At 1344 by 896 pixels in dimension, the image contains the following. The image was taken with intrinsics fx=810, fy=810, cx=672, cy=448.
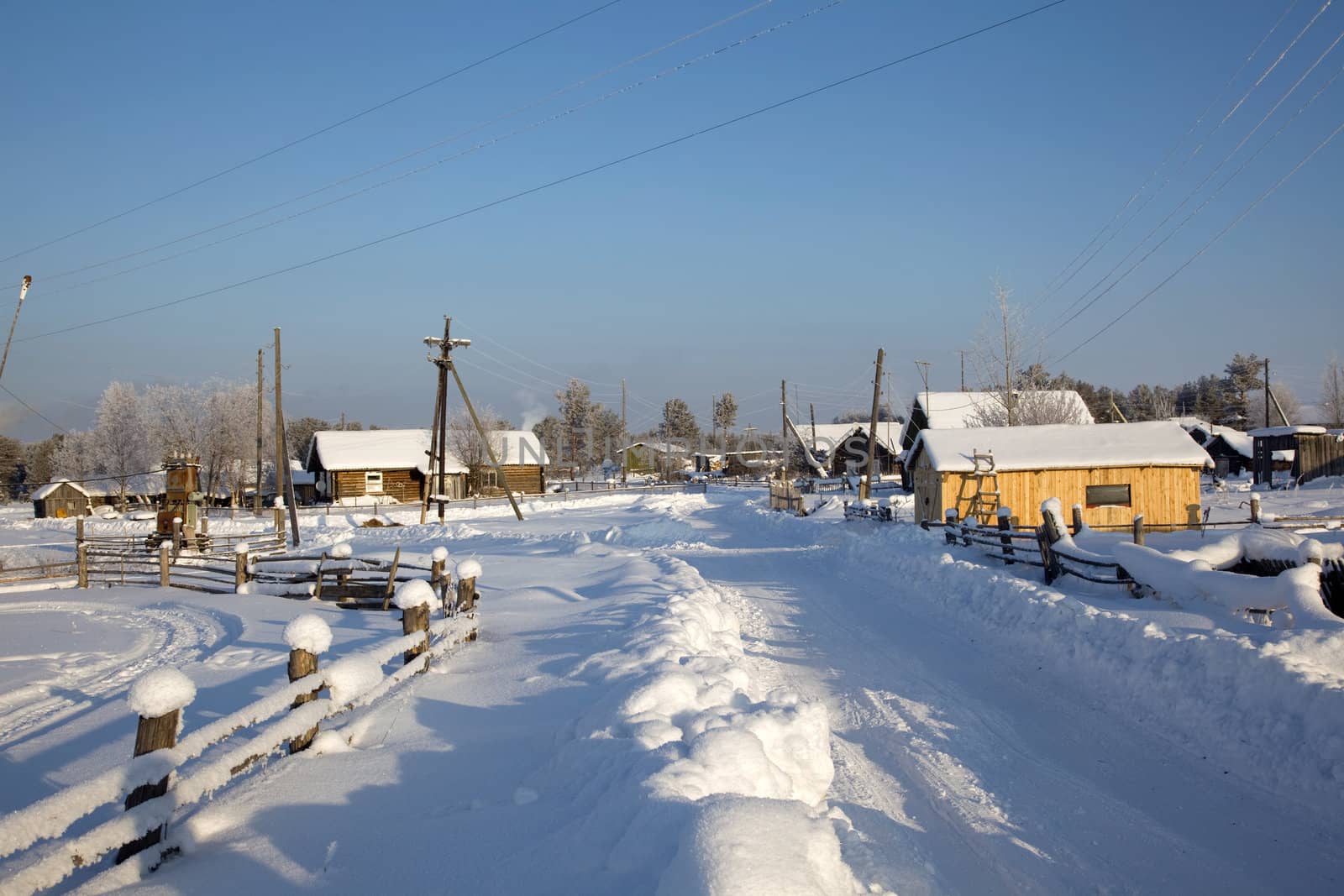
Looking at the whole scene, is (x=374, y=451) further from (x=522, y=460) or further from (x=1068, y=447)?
(x=1068, y=447)

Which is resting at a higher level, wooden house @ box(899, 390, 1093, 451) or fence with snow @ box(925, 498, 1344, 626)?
wooden house @ box(899, 390, 1093, 451)

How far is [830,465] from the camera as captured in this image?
8338 cm

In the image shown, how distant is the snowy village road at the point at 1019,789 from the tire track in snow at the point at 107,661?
328 inches

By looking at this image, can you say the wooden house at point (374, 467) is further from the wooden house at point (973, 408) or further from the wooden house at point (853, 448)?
the wooden house at point (853, 448)

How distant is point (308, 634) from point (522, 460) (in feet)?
208

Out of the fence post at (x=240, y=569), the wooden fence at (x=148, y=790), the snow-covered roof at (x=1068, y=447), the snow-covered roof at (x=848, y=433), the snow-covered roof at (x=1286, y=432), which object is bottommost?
the fence post at (x=240, y=569)

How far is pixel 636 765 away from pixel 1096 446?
2414 centimetres

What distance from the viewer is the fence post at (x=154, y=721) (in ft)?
13.3

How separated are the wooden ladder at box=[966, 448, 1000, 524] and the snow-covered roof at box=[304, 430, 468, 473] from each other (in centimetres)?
4540

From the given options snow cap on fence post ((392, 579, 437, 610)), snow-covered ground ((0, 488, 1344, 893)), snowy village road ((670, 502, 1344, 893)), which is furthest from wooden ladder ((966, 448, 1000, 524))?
snow cap on fence post ((392, 579, 437, 610))

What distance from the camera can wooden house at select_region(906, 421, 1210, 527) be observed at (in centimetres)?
2428

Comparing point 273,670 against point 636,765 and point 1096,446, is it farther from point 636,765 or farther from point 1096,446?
point 1096,446

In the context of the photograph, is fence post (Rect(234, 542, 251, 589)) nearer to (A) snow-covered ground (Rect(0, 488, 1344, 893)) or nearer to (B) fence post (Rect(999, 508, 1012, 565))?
(A) snow-covered ground (Rect(0, 488, 1344, 893))

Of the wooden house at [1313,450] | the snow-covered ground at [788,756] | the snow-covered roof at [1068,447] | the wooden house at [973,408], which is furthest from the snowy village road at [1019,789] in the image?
the wooden house at [1313,450]
